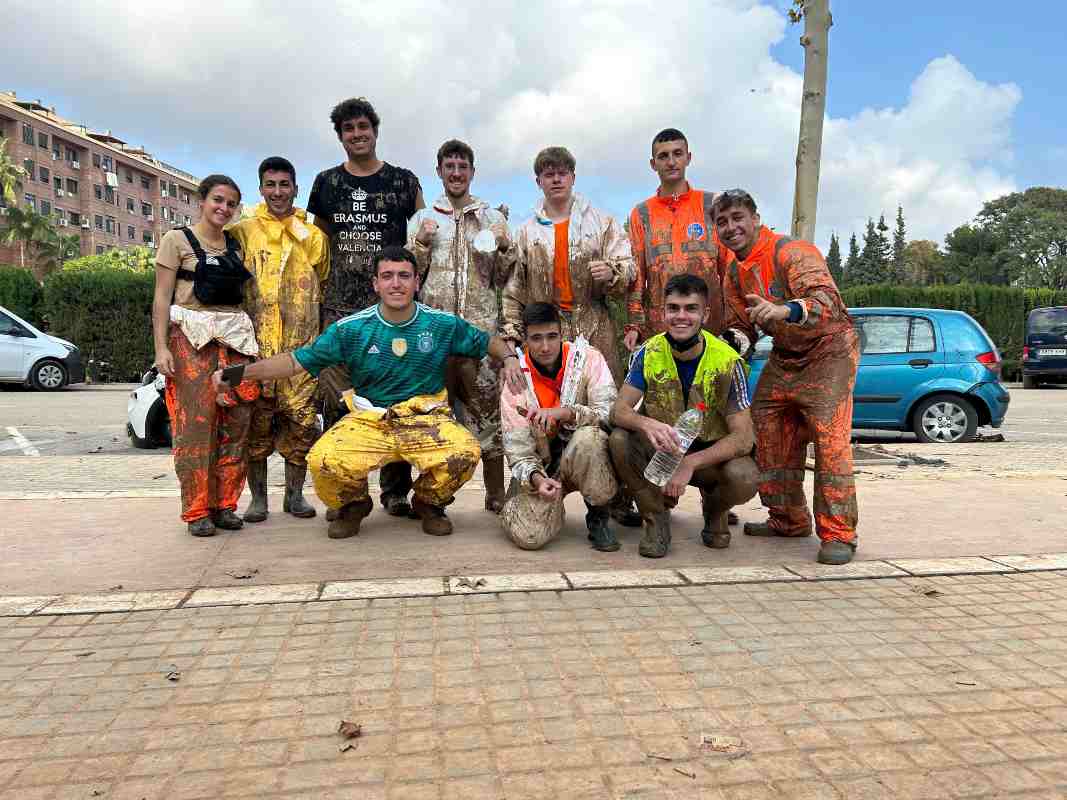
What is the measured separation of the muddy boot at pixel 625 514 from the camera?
483 cm

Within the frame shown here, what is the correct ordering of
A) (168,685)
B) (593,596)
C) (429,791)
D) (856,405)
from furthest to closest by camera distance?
(856,405)
(593,596)
(168,685)
(429,791)

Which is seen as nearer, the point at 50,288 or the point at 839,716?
the point at 839,716

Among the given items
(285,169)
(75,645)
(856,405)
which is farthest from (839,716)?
(856,405)

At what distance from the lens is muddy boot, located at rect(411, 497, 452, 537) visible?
4504mm

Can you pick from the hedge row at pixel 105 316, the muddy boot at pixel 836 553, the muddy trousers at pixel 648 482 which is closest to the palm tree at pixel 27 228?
the hedge row at pixel 105 316

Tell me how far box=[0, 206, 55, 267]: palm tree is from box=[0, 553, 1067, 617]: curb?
48.8 meters

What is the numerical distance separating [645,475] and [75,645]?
2.61 m

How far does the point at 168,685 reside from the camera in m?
2.55

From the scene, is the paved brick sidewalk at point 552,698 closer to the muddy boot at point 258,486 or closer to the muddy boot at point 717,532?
the muddy boot at point 717,532

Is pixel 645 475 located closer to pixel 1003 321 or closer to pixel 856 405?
pixel 856 405

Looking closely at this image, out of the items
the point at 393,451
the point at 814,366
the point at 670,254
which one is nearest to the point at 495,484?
the point at 393,451

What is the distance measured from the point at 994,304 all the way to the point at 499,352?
74.6ft

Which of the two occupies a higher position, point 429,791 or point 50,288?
point 50,288

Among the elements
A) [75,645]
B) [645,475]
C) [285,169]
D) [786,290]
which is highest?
[285,169]
